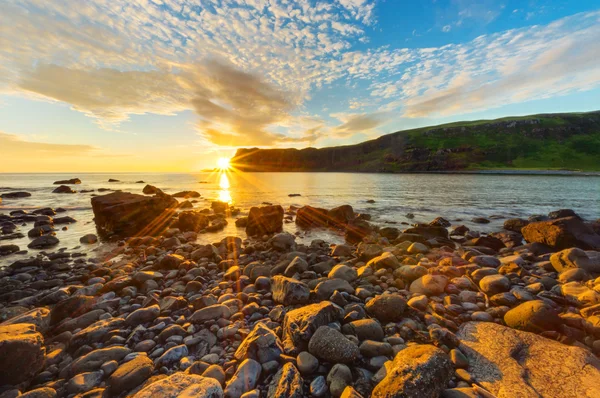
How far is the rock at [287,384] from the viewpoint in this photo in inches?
143

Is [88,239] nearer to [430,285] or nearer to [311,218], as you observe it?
[311,218]

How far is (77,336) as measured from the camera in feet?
17.1

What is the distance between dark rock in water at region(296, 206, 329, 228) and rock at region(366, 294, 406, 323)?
1375 centimetres

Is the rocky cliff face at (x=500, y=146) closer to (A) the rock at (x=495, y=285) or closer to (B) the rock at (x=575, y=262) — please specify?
(B) the rock at (x=575, y=262)

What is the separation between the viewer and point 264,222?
701 inches

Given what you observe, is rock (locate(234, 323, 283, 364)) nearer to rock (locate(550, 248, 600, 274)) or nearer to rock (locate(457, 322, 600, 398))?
rock (locate(457, 322, 600, 398))

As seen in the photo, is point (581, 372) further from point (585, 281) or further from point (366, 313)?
point (585, 281)

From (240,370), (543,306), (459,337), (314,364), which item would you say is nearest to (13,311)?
(240,370)

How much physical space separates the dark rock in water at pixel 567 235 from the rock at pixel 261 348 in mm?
14930

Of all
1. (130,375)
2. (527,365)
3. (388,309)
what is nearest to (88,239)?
(130,375)

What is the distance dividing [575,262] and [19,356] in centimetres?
1489

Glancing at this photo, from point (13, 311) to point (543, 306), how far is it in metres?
12.5

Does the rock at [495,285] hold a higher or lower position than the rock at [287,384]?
lower

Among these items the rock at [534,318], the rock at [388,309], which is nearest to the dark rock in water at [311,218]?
the rock at [388,309]
